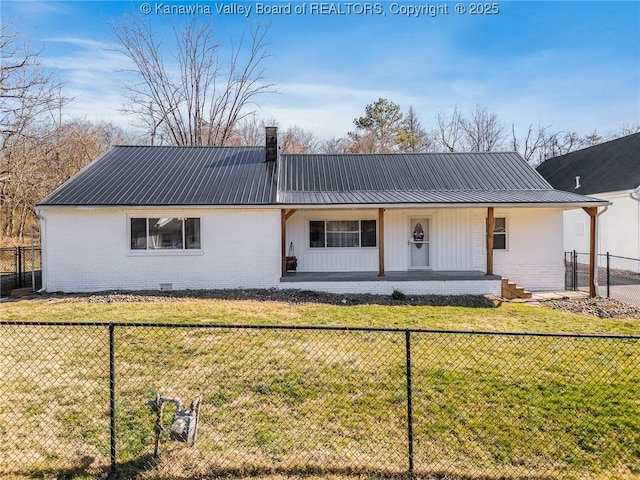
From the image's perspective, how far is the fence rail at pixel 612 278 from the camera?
12398 millimetres

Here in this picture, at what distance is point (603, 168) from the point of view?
2138 cm

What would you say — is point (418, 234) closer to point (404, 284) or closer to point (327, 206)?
point (404, 284)

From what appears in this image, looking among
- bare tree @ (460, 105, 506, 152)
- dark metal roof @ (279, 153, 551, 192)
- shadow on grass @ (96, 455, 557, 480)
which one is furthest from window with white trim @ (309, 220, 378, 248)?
bare tree @ (460, 105, 506, 152)

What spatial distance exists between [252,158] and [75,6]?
29.5ft

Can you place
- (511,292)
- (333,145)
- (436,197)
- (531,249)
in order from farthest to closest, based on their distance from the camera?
(333,145), (531,249), (436,197), (511,292)

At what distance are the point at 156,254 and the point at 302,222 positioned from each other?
4.79 m

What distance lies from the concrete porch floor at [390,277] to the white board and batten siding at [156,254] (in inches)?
36.6

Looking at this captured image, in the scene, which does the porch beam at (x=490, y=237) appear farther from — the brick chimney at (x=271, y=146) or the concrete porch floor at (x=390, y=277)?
the brick chimney at (x=271, y=146)

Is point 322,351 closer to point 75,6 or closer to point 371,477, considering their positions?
point 371,477

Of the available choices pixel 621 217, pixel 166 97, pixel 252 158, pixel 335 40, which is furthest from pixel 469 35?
pixel 166 97

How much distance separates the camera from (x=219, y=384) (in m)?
5.12

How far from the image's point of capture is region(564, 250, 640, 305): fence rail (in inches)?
488

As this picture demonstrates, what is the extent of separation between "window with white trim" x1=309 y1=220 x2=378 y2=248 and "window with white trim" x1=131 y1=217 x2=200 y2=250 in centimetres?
395

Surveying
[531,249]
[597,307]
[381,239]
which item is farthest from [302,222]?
[597,307]
